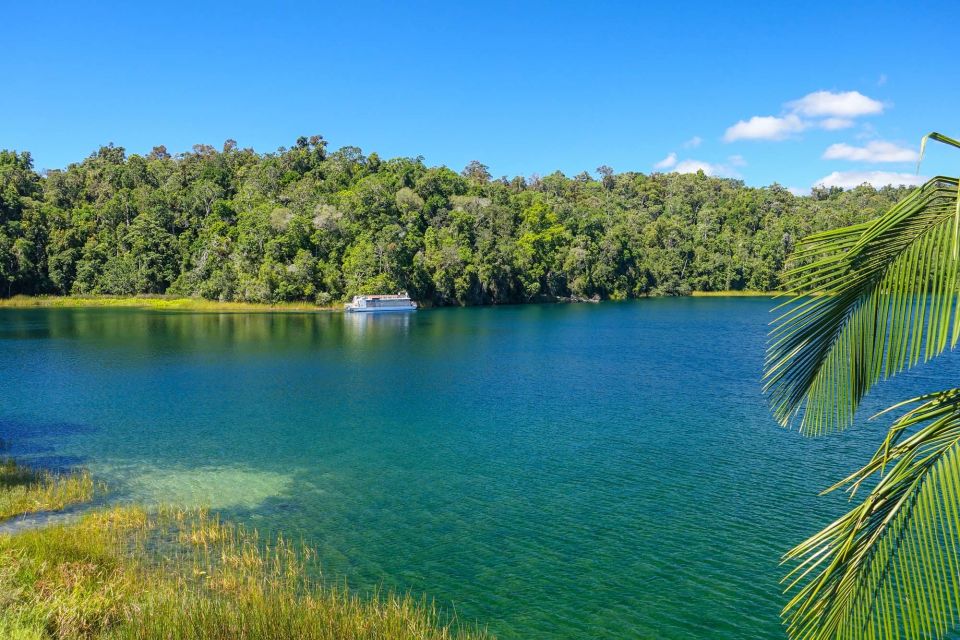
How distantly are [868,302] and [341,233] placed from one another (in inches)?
3492

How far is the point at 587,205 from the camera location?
466 ft

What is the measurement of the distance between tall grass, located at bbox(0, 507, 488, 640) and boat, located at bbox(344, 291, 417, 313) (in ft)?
207

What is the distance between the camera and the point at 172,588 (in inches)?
406

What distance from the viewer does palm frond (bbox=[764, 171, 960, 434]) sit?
10.7 feet

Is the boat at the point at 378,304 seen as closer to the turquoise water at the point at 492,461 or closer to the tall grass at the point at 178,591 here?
the turquoise water at the point at 492,461

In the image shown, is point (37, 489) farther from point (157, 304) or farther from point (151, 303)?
point (151, 303)

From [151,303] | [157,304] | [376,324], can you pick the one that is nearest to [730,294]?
[376,324]

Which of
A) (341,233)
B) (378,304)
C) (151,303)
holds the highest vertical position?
(341,233)

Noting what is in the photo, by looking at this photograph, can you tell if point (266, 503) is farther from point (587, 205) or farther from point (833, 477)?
point (587, 205)

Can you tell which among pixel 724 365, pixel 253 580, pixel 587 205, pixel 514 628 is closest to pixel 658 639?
pixel 514 628

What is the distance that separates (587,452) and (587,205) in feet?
418

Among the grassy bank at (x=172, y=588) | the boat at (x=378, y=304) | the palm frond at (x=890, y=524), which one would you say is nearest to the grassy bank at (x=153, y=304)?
the boat at (x=378, y=304)

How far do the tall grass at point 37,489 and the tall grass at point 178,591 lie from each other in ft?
5.78

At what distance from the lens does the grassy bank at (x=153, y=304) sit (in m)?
→ 82.2
